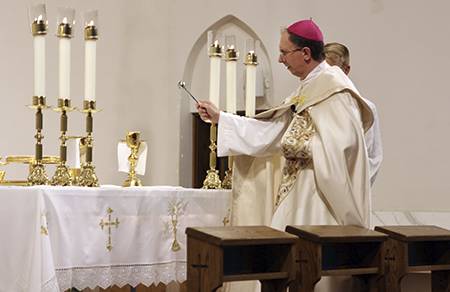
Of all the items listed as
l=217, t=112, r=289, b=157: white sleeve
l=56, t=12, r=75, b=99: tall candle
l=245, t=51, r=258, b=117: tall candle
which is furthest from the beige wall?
l=56, t=12, r=75, b=99: tall candle

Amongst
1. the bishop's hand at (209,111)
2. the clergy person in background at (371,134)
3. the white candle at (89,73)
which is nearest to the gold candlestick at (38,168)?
the white candle at (89,73)

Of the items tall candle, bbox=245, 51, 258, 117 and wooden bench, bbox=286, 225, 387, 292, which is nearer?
wooden bench, bbox=286, 225, 387, 292

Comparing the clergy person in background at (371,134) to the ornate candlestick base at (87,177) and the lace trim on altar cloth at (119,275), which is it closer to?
the lace trim on altar cloth at (119,275)

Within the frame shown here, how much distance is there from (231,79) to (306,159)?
0.83 meters

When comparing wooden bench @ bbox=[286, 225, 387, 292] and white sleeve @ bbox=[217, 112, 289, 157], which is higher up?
white sleeve @ bbox=[217, 112, 289, 157]

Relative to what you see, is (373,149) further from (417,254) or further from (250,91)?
(417,254)

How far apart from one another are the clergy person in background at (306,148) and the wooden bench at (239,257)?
84 cm

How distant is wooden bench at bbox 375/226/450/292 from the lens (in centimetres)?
343

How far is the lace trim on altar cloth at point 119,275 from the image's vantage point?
383cm

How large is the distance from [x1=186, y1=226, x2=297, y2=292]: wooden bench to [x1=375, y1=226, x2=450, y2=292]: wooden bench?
560 millimetres

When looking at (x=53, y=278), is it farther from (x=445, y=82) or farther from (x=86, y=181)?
(x=445, y=82)

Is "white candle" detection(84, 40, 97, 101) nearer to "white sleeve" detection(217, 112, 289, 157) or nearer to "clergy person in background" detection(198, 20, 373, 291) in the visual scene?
"clergy person in background" detection(198, 20, 373, 291)

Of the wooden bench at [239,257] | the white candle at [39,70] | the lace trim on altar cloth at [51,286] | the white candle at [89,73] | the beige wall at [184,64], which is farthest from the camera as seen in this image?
the beige wall at [184,64]

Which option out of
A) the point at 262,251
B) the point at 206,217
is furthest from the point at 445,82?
the point at 262,251
